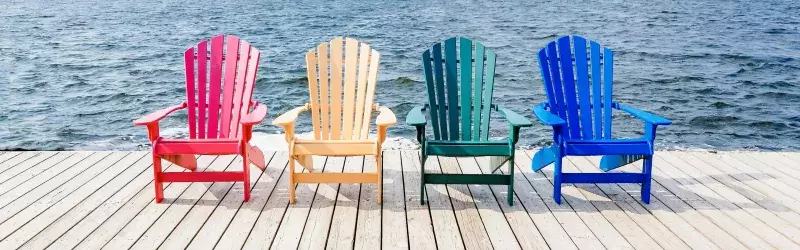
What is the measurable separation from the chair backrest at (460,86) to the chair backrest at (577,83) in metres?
0.34

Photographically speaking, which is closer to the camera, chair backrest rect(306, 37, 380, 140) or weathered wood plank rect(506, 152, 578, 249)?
weathered wood plank rect(506, 152, 578, 249)

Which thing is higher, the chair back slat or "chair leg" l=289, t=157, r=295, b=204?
the chair back slat

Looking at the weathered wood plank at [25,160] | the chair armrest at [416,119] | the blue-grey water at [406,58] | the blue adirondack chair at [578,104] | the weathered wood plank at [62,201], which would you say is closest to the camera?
the weathered wood plank at [62,201]

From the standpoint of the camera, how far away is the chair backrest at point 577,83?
12.9 feet

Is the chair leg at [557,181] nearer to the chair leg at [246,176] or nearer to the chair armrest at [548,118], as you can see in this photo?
the chair armrest at [548,118]

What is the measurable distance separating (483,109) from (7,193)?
2698 millimetres

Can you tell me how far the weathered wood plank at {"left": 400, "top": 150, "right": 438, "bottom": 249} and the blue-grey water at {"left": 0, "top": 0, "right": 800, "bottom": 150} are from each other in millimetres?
3738

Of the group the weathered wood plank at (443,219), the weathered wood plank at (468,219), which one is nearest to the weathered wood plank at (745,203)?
the weathered wood plank at (468,219)

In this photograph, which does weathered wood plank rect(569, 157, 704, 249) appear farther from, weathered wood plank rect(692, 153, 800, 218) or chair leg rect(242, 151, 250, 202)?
chair leg rect(242, 151, 250, 202)

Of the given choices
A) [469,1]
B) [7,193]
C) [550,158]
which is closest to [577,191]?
[550,158]

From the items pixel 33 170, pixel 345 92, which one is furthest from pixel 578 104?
pixel 33 170

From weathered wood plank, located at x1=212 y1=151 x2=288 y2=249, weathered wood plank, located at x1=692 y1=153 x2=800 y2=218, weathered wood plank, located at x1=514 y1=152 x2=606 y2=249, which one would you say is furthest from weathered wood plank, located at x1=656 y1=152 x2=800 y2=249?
weathered wood plank, located at x1=212 y1=151 x2=288 y2=249

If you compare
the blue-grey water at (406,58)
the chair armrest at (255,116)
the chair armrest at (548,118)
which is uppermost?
the chair armrest at (255,116)

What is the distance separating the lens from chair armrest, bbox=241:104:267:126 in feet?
11.2
